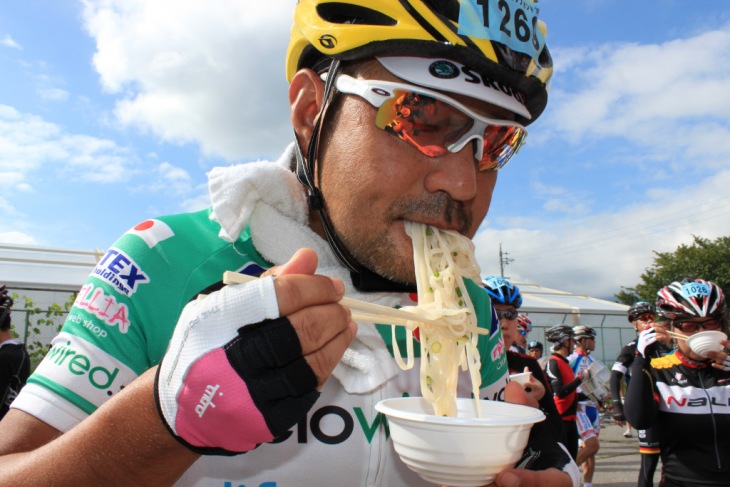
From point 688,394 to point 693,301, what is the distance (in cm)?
83

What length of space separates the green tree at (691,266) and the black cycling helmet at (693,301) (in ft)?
160

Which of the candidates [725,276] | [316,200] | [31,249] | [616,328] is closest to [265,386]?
[316,200]

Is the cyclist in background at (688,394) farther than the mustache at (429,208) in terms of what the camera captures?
Yes

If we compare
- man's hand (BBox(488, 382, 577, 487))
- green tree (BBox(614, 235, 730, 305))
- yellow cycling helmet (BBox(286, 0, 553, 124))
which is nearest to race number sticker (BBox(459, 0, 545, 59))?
yellow cycling helmet (BBox(286, 0, 553, 124))

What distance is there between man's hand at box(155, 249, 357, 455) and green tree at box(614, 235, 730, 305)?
5376 cm

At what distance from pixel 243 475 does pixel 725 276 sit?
2199 inches

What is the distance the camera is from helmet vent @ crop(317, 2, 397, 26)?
6.81ft

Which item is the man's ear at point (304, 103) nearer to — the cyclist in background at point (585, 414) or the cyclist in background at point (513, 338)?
the cyclist in background at point (513, 338)

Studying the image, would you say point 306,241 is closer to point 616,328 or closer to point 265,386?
point 265,386

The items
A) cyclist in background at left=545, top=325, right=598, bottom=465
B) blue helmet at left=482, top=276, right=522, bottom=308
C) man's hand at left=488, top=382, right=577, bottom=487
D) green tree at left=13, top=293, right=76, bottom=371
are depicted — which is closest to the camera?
man's hand at left=488, top=382, right=577, bottom=487

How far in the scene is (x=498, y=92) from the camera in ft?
6.73

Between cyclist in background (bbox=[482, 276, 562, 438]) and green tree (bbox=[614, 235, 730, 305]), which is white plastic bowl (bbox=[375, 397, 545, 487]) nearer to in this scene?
cyclist in background (bbox=[482, 276, 562, 438])

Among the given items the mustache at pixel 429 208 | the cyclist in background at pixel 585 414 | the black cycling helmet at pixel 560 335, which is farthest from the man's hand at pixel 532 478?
the black cycling helmet at pixel 560 335

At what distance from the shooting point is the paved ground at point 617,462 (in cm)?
957
